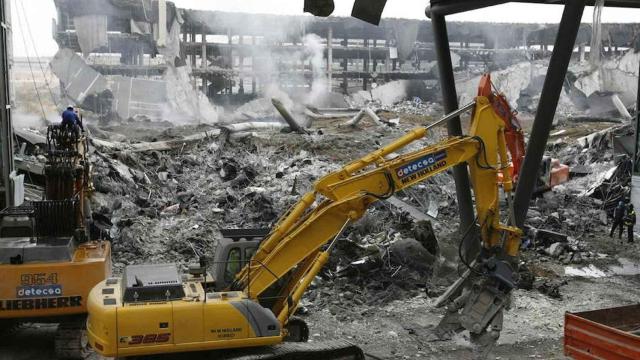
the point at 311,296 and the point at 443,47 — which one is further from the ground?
the point at 443,47

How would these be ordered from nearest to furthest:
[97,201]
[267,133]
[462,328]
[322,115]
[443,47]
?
[462,328], [443,47], [97,201], [267,133], [322,115]

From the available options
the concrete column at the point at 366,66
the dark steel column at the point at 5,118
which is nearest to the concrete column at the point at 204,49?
the concrete column at the point at 366,66

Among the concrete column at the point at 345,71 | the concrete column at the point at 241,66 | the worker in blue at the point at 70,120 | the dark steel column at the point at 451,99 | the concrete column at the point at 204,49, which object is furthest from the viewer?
the concrete column at the point at 345,71

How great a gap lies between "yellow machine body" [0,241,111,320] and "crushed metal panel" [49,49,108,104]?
84.1 feet

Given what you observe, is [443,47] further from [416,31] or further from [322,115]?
[416,31]

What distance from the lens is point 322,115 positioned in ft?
107

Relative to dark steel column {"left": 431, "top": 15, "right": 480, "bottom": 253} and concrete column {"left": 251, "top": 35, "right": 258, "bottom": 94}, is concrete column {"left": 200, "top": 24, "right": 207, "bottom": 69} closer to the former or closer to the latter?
concrete column {"left": 251, "top": 35, "right": 258, "bottom": 94}

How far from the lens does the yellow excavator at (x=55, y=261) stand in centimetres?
835

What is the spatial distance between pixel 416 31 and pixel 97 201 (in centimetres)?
2934

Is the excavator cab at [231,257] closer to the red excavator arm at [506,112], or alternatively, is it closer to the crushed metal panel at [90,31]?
the red excavator arm at [506,112]

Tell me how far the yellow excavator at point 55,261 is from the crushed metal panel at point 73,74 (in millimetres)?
24102

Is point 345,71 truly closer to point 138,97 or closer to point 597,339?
point 138,97

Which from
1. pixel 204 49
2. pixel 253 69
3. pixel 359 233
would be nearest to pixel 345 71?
pixel 253 69

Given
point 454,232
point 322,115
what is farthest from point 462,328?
point 322,115
